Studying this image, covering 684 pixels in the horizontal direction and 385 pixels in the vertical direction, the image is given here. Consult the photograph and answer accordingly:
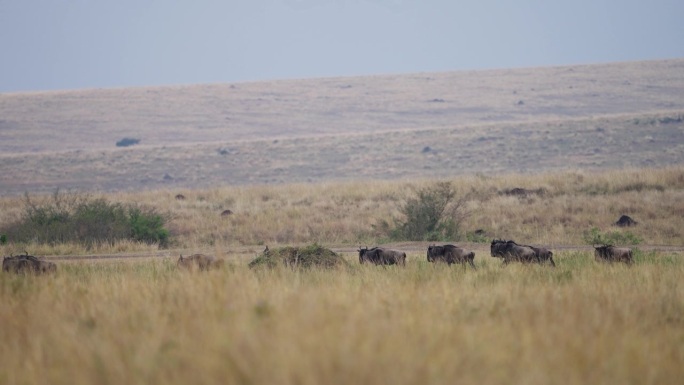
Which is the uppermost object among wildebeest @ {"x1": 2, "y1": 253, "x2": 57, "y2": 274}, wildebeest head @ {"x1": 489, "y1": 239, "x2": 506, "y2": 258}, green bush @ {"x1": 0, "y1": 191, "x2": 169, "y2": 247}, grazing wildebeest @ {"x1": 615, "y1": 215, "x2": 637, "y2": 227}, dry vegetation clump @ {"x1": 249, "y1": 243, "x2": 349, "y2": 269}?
wildebeest @ {"x1": 2, "y1": 253, "x2": 57, "y2": 274}

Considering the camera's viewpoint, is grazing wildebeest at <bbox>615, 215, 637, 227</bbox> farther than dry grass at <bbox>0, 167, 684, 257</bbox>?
Yes

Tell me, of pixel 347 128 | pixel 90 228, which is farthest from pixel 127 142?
pixel 90 228

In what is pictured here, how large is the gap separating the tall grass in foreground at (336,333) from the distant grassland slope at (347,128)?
52.9 m

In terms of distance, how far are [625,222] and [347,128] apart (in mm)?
70213

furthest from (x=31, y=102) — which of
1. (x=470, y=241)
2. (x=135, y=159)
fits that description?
(x=470, y=241)

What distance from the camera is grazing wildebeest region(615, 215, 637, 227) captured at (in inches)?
1003

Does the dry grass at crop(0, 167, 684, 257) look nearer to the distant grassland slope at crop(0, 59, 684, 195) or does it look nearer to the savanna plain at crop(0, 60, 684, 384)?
the savanna plain at crop(0, 60, 684, 384)

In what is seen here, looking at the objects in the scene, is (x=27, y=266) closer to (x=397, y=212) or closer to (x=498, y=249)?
(x=498, y=249)

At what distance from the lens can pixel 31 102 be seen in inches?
4114

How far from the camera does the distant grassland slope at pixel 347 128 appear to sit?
65125 millimetres

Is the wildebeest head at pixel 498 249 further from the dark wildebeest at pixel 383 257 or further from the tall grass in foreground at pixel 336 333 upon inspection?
the tall grass in foreground at pixel 336 333

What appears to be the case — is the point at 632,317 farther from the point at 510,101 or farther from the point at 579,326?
the point at 510,101

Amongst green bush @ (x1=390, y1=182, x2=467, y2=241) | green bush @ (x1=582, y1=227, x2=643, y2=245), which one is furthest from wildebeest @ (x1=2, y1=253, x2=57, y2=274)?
green bush @ (x1=582, y1=227, x2=643, y2=245)

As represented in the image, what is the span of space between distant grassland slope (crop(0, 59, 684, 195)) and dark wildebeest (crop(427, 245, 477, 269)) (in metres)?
46.4
